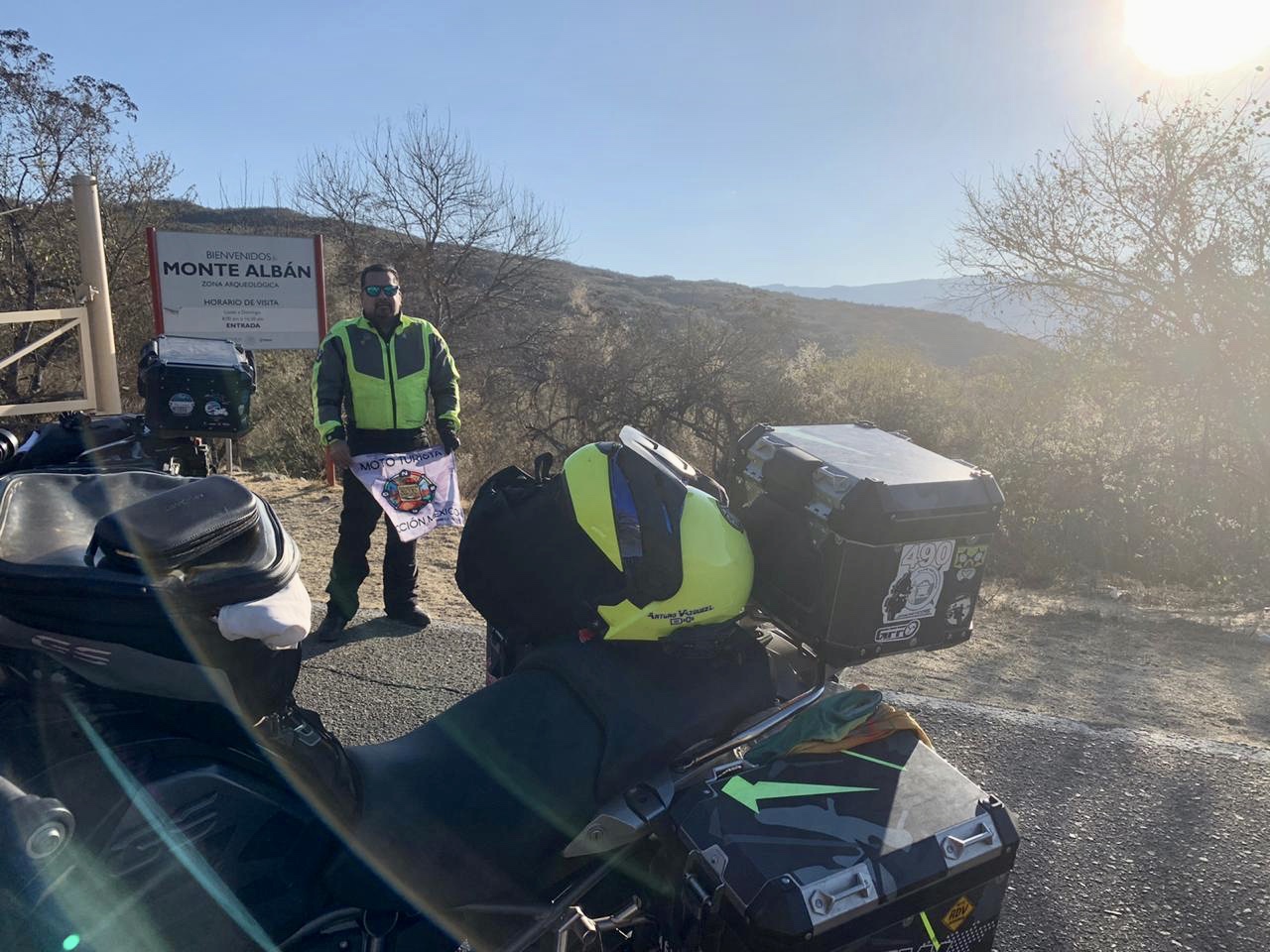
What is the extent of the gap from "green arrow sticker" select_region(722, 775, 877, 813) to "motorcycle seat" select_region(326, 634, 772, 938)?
17 centimetres

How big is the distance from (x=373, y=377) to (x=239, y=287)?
14.2 feet

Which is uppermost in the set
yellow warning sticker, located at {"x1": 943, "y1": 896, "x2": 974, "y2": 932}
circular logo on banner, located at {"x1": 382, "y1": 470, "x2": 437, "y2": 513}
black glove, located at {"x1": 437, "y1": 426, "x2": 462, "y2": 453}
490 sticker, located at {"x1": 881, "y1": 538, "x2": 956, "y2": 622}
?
490 sticker, located at {"x1": 881, "y1": 538, "x2": 956, "y2": 622}

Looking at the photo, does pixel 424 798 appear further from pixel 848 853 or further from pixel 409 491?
pixel 409 491

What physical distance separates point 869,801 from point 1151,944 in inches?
53.3

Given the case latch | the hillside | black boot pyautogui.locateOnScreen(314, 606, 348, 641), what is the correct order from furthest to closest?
the hillside
black boot pyautogui.locateOnScreen(314, 606, 348, 641)
the case latch

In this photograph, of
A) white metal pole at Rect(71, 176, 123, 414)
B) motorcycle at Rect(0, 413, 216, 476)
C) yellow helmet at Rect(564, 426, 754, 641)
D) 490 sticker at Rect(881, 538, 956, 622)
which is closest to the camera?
yellow helmet at Rect(564, 426, 754, 641)

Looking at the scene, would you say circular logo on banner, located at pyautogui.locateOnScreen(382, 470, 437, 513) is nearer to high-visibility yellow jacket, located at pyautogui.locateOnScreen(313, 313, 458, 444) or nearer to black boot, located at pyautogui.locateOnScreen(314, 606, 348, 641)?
high-visibility yellow jacket, located at pyautogui.locateOnScreen(313, 313, 458, 444)

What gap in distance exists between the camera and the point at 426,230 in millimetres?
20656

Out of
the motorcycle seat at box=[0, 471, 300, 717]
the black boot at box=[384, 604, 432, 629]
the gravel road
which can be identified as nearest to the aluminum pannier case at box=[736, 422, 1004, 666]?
the gravel road

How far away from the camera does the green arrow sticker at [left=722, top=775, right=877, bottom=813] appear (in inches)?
64.4

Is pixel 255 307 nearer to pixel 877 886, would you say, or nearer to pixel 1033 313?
pixel 877 886

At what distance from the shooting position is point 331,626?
14.4ft

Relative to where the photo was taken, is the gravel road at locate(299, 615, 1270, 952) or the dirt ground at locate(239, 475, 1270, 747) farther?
the dirt ground at locate(239, 475, 1270, 747)

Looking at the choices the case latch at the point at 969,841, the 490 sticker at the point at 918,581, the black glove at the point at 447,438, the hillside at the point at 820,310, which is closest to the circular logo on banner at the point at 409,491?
the black glove at the point at 447,438
